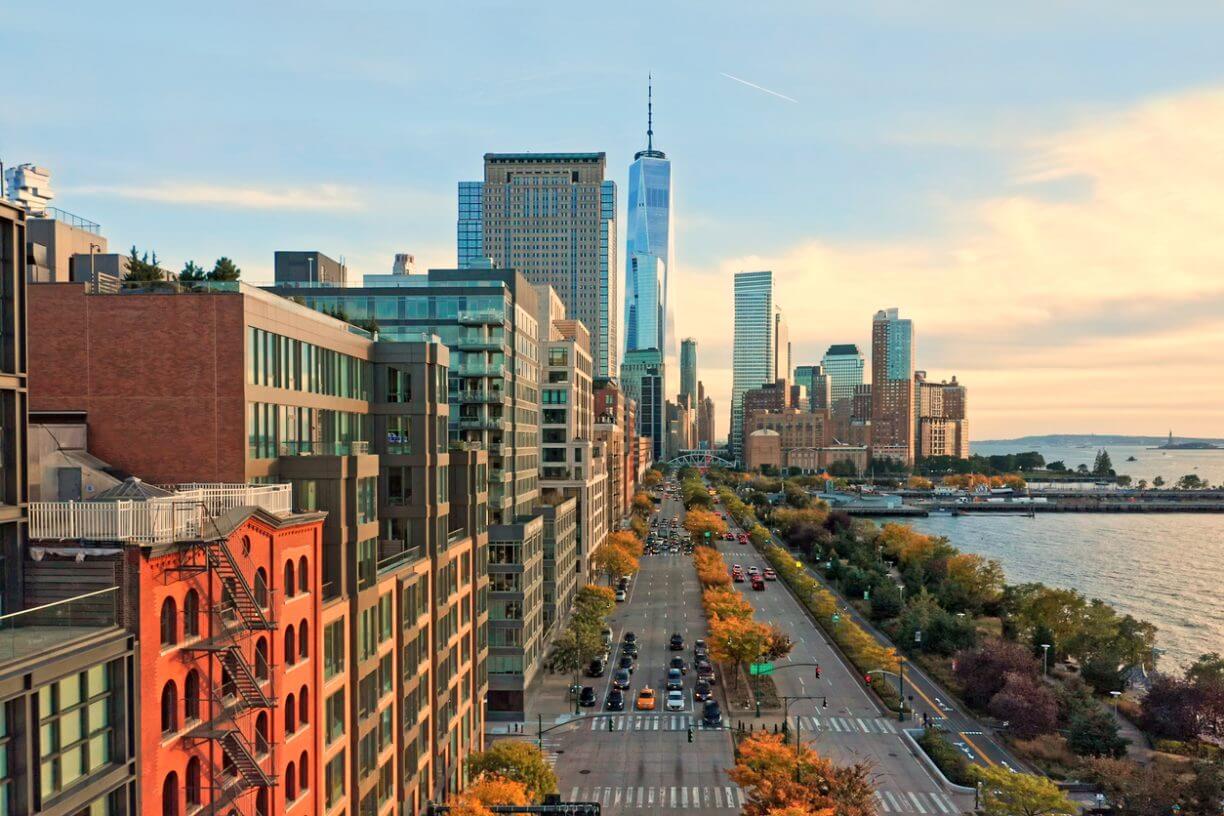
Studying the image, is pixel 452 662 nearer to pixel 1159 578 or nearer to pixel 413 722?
pixel 413 722

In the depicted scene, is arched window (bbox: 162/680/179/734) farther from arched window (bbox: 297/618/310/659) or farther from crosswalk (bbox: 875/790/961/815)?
crosswalk (bbox: 875/790/961/815)

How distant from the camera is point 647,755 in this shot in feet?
230

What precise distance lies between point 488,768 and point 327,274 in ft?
161

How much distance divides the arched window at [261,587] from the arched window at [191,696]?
3.76 m

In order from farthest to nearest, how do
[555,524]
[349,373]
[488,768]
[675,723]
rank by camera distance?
[555,524] < [675,723] < [488,768] < [349,373]

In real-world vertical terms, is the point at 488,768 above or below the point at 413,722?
below

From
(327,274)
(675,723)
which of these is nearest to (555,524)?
(675,723)

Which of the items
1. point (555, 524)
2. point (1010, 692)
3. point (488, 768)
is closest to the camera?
point (488, 768)

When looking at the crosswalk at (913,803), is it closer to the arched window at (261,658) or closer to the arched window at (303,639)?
the arched window at (303,639)

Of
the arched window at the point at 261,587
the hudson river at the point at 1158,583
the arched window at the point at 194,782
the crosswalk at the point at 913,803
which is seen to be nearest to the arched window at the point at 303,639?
the arched window at the point at 261,587

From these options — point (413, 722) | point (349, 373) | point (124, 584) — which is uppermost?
point (349, 373)

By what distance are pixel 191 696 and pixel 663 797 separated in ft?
135

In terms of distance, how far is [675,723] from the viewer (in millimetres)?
78562

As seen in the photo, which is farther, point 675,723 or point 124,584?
point 675,723
